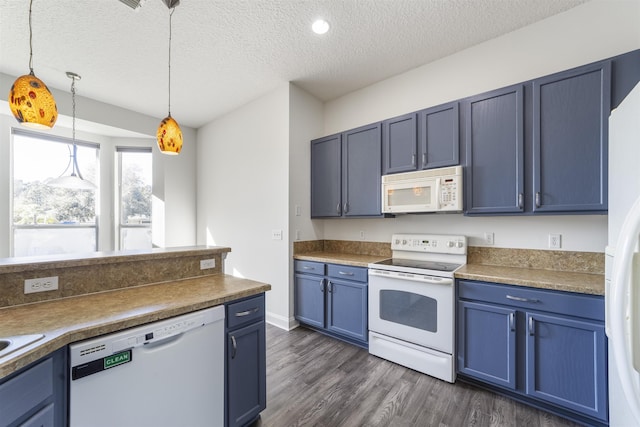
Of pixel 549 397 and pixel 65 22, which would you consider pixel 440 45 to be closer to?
pixel 549 397

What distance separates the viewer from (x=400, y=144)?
2.67 m

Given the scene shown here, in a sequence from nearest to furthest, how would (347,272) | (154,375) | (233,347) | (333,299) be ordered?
(154,375) → (233,347) → (347,272) → (333,299)

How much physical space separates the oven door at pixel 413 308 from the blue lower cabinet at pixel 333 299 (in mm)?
152

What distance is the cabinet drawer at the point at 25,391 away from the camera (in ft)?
2.68

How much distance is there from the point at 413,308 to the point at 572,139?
A: 1723 mm

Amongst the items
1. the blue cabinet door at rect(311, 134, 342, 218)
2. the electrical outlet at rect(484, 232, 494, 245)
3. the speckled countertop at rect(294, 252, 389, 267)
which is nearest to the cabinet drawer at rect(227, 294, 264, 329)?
the speckled countertop at rect(294, 252, 389, 267)

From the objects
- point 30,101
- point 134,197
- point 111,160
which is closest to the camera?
point 30,101

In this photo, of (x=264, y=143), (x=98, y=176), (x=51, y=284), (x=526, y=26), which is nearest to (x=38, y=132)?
(x=98, y=176)

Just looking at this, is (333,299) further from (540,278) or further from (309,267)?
(540,278)

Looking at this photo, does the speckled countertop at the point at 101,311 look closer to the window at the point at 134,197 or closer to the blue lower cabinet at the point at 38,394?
the blue lower cabinet at the point at 38,394

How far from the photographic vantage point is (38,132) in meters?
3.78

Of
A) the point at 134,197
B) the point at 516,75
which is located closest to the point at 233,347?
the point at 516,75

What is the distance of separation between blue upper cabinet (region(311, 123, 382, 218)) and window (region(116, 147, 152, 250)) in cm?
317

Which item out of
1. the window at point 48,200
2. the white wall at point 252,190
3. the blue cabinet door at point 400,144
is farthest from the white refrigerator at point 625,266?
the window at point 48,200
